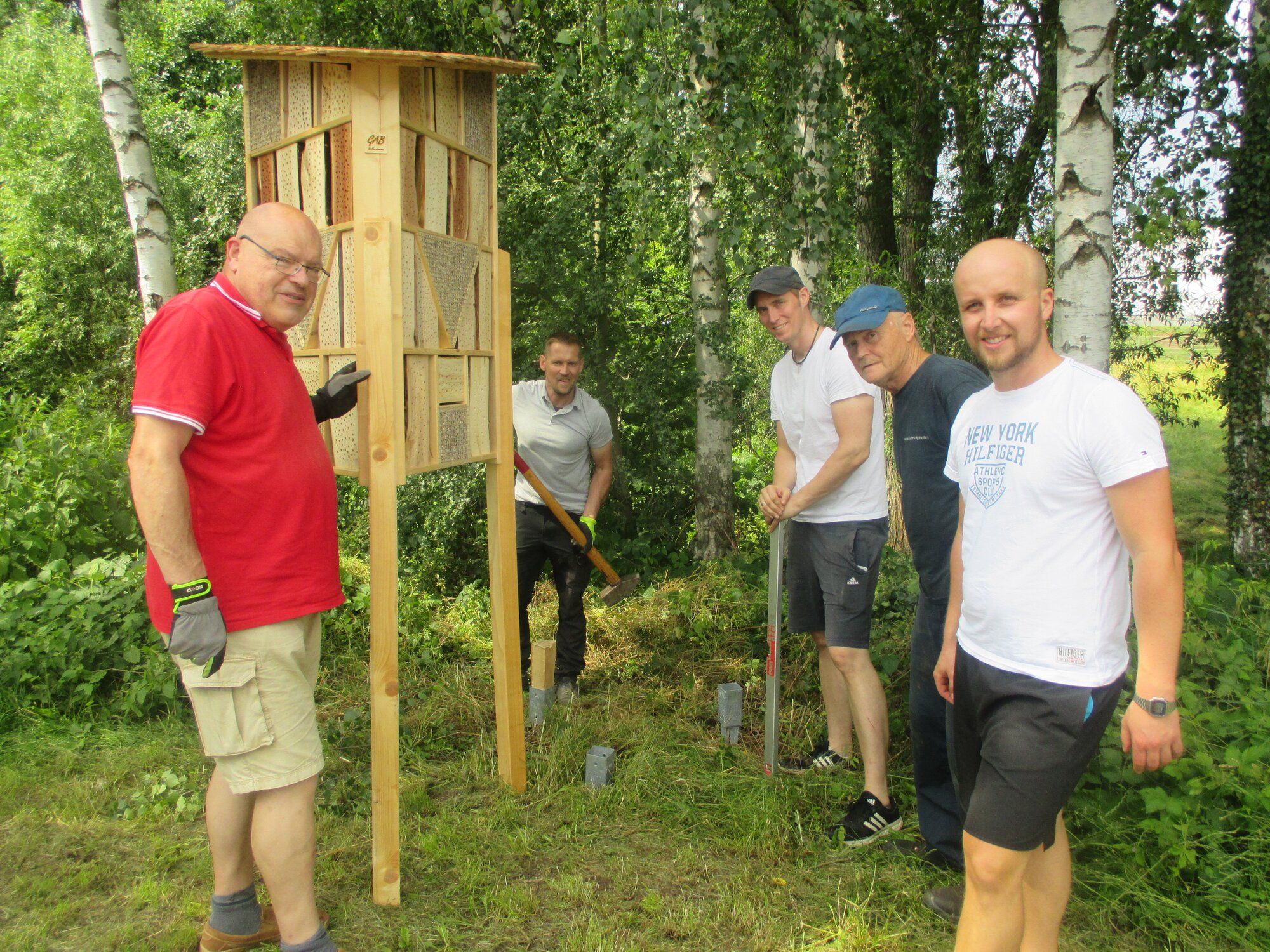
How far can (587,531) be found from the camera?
15.4 ft

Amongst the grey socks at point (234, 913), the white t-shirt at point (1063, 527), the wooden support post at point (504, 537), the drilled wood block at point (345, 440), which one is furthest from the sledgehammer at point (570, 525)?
the white t-shirt at point (1063, 527)

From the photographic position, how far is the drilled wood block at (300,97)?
121 inches

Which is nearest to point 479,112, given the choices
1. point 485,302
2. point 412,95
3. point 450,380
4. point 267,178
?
point 412,95

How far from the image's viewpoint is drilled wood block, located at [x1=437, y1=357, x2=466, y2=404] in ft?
10.6

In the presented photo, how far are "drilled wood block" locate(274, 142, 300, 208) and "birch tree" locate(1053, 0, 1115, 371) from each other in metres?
3.02

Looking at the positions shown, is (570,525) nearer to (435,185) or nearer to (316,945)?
(435,185)

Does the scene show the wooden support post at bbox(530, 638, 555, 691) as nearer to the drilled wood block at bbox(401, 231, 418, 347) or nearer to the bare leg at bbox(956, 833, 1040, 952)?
the drilled wood block at bbox(401, 231, 418, 347)

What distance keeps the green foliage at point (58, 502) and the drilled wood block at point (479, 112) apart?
3483mm

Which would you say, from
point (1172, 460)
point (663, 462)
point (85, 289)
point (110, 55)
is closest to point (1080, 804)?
point (663, 462)

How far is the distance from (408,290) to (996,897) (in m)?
2.46

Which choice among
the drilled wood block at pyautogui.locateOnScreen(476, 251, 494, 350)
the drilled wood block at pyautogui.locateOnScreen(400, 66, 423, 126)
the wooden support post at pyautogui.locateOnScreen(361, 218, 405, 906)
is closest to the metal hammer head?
the drilled wood block at pyautogui.locateOnScreen(476, 251, 494, 350)

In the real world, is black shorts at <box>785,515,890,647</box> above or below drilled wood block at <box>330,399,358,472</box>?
below

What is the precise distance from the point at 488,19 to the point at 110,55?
2352 millimetres

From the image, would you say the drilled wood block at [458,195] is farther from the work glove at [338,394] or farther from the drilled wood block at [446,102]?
the work glove at [338,394]
